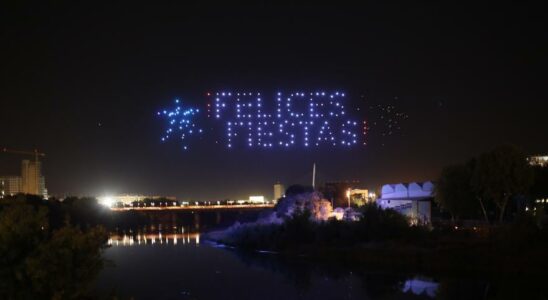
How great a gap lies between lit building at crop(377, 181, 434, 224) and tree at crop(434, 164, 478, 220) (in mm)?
2832

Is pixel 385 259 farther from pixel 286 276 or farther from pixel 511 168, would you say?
pixel 511 168

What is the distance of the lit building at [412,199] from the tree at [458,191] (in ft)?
9.29

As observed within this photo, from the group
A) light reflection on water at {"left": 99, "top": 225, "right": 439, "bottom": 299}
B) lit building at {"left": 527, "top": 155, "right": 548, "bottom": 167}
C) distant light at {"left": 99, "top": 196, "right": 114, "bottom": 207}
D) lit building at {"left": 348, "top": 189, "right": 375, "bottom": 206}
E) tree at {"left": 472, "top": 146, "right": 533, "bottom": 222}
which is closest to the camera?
light reflection on water at {"left": 99, "top": 225, "right": 439, "bottom": 299}

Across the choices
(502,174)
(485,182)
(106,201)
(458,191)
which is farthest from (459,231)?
(106,201)

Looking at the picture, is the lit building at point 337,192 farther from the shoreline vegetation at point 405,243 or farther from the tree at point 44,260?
the tree at point 44,260

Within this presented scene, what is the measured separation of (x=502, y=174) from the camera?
163 ft

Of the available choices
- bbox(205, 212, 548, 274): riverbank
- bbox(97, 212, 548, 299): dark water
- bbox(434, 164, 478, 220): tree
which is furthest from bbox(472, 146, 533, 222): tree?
bbox(97, 212, 548, 299): dark water

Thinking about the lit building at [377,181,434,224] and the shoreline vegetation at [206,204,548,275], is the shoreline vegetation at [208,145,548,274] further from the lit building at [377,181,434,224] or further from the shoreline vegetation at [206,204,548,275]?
the lit building at [377,181,434,224]

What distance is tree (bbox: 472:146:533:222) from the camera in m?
49.8

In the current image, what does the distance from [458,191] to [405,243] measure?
25.3 ft

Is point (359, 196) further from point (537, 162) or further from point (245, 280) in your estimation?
point (245, 280)

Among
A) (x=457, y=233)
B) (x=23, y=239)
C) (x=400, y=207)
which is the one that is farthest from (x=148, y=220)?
(x=23, y=239)

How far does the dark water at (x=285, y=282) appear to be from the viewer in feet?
115

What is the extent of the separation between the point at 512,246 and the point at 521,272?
273 centimetres
